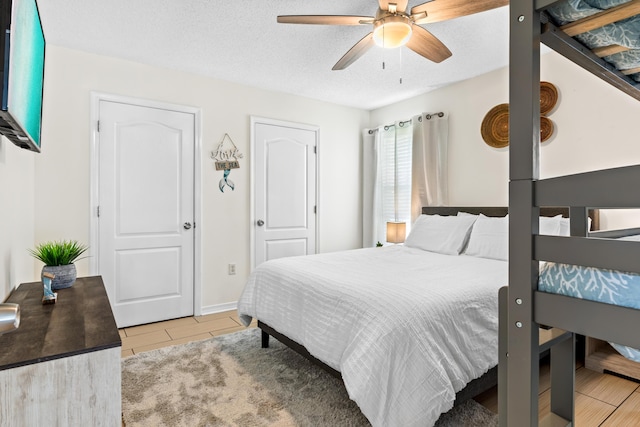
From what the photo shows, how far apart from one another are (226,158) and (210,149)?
188 millimetres

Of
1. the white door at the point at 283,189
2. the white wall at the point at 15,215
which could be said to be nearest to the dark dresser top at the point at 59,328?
the white wall at the point at 15,215

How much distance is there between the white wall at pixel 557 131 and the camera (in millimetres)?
2699

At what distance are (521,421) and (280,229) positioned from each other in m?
3.49

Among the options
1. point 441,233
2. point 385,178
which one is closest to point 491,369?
point 441,233

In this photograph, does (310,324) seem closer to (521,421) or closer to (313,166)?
(521,421)

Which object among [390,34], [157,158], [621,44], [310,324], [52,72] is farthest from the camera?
[157,158]

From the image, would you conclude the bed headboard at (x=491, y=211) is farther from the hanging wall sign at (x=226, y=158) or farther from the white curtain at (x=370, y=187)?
the hanging wall sign at (x=226, y=158)

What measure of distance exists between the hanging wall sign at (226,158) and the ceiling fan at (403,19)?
1.93m

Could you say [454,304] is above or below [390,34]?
below

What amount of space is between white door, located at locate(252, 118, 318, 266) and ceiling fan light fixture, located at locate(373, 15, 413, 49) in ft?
6.85

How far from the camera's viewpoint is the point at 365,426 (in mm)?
1765

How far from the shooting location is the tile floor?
1838mm

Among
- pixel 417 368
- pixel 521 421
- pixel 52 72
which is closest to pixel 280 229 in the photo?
pixel 52 72

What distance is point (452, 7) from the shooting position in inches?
75.9
